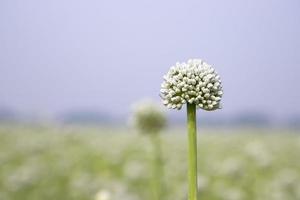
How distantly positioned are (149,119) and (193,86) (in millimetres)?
3948

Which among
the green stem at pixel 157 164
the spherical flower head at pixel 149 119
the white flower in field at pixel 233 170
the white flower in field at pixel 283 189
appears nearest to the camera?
the green stem at pixel 157 164

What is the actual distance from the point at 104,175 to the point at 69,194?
1760mm

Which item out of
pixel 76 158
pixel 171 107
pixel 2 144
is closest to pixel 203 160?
pixel 76 158

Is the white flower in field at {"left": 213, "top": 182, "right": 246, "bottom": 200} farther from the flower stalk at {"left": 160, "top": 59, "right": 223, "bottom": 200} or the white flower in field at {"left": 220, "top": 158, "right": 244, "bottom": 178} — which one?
the flower stalk at {"left": 160, "top": 59, "right": 223, "bottom": 200}

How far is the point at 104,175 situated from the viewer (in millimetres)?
10836

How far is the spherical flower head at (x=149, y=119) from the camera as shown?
704 cm

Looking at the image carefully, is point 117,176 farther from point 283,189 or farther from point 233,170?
point 283,189

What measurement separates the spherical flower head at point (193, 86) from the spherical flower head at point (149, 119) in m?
3.77

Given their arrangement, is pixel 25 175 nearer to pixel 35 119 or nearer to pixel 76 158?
pixel 76 158

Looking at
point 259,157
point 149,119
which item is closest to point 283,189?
point 259,157

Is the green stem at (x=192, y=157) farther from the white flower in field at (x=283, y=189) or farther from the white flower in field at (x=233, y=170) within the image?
the white flower in field at (x=233, y=170)

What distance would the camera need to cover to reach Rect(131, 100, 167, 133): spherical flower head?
23.1 ft

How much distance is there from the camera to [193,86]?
3.14 metres

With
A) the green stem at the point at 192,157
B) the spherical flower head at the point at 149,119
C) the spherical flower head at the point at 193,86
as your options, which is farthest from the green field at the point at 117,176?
the green stem at the point at 192,157
